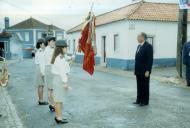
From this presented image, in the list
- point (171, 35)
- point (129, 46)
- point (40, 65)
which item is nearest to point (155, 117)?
point (40, 65)

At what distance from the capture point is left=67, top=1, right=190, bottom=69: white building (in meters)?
27.3

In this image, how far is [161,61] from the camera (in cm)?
2848

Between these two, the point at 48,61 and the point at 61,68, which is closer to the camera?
the point at 61,68

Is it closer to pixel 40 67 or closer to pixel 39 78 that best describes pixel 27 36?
pixel 39 78

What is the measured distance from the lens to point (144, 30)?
27781 millimetres

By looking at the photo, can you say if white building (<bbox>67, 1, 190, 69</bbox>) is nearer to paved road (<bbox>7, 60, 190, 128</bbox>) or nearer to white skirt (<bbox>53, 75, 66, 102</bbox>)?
paved road (<bbox>7, 60, 190, 128</bbox>)

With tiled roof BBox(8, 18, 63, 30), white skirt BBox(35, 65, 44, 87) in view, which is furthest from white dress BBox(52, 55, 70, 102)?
tiled roof BBox(8, 18, 63, 30)

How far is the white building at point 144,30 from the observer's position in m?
27.3

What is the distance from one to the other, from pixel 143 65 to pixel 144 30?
694 inches

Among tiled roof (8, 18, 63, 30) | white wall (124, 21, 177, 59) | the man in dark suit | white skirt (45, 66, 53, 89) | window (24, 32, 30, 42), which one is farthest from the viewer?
tiled roof (8, 18, 63, 30)

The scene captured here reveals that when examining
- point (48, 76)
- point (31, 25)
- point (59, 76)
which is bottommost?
point (48, 76)

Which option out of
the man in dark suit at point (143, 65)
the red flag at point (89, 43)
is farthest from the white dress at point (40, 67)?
the man in dark suit at point (143, 65)

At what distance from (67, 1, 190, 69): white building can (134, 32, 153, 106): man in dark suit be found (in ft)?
54.2

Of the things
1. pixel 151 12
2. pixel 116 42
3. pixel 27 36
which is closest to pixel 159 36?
pixel 151 12
